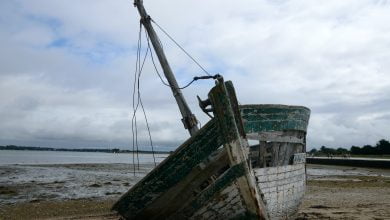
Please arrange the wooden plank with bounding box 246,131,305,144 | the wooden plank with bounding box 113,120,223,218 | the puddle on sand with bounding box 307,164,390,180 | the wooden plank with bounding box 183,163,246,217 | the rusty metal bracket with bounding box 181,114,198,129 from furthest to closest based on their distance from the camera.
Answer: the puddle on sand with bounding box 307,164,390,180 → the rusty metal bracket with bounding box 181,114,198,129 → the wooden plank with bounding box 246,131,305,144 → the wooden plank with bounding box 113,120,223,218 → the wooden plank with bounding box 183,163,246,217

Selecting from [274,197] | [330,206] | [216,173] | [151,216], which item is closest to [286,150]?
[274,197]

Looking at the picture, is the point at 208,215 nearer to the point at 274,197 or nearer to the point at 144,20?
the point at 274,197

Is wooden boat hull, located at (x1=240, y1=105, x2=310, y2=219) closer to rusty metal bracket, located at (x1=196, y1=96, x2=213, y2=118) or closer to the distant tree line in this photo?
rusty metal bracket, located at (x1=196, y1=96, x2=213, y2=118)

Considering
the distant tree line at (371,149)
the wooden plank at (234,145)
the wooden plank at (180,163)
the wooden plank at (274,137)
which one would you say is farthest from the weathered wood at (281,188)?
the distant tree line at (371,149)

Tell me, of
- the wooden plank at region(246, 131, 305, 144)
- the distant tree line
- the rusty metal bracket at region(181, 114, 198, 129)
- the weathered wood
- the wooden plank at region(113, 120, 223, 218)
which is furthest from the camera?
the distant tree line

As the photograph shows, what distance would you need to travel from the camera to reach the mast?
10141 millimetres

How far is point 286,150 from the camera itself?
8180mm

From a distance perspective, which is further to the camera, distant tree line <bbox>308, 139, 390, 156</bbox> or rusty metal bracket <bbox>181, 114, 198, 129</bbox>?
distant tree line <bbox>308, 139, 390, 156</bbox>

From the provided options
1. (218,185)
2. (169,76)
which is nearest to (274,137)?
(218,185)

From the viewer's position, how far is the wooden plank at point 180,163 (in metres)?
6.69

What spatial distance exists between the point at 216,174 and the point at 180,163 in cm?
66

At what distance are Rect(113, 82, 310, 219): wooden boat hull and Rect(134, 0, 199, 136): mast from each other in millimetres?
3185

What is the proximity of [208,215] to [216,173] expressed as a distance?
2.22 feet

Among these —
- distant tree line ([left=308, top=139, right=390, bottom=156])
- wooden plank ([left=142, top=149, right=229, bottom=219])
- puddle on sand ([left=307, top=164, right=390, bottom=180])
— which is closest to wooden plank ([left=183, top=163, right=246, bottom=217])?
wooden plank ([left=142, top=149, right=229, bottom=219])
